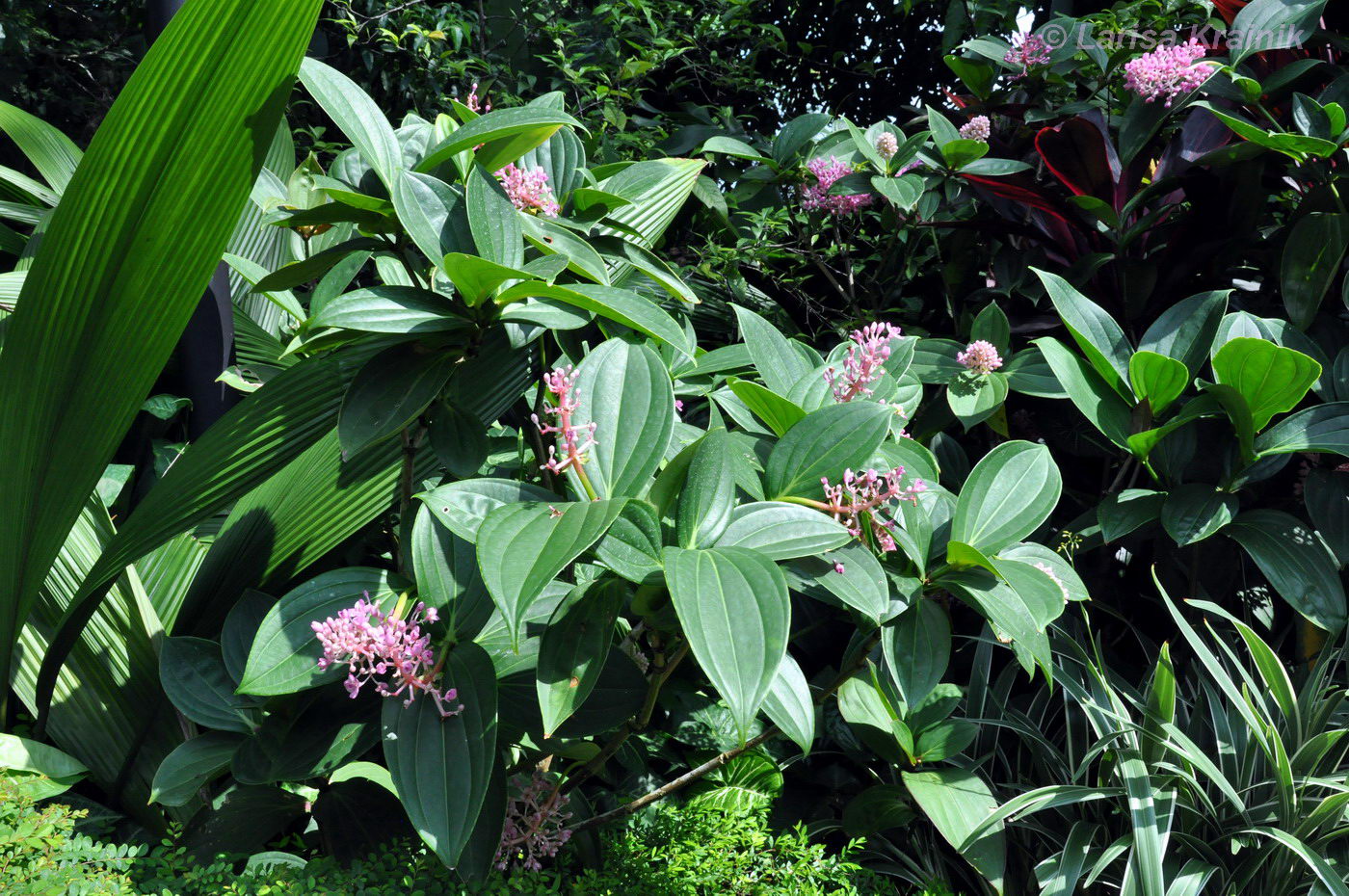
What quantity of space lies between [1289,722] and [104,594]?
5.78 ft

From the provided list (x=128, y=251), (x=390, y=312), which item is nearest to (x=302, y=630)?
(x=390, y=312)

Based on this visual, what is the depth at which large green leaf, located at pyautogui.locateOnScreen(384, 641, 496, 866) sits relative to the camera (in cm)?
90

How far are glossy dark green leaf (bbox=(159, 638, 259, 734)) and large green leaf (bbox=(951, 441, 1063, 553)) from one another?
2.80 feet

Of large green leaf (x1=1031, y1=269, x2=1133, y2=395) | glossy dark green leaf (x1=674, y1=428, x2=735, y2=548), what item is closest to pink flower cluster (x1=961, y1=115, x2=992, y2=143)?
large green leaf (x1=1031, y1=269, x2=1133, y2=395)

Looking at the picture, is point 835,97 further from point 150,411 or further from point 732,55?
point 150,411

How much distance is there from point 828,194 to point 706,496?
1.23m

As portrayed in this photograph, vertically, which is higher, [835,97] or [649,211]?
[649,211]

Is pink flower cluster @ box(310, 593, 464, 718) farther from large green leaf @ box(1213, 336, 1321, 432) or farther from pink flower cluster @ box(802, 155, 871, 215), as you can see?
pink flower cluster @ box(802, 155, 871, 215)

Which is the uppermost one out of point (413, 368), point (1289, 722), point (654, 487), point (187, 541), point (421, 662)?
point (413, 368)

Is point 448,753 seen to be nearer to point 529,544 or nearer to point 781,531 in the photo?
point 529,544

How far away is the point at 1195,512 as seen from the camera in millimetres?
1435

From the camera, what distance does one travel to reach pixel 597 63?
273cm

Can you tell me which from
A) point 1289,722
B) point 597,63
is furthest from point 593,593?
point 597,63

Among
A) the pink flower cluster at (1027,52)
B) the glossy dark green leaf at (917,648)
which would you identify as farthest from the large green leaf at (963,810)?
the pink flower cluster at (1027,52)
